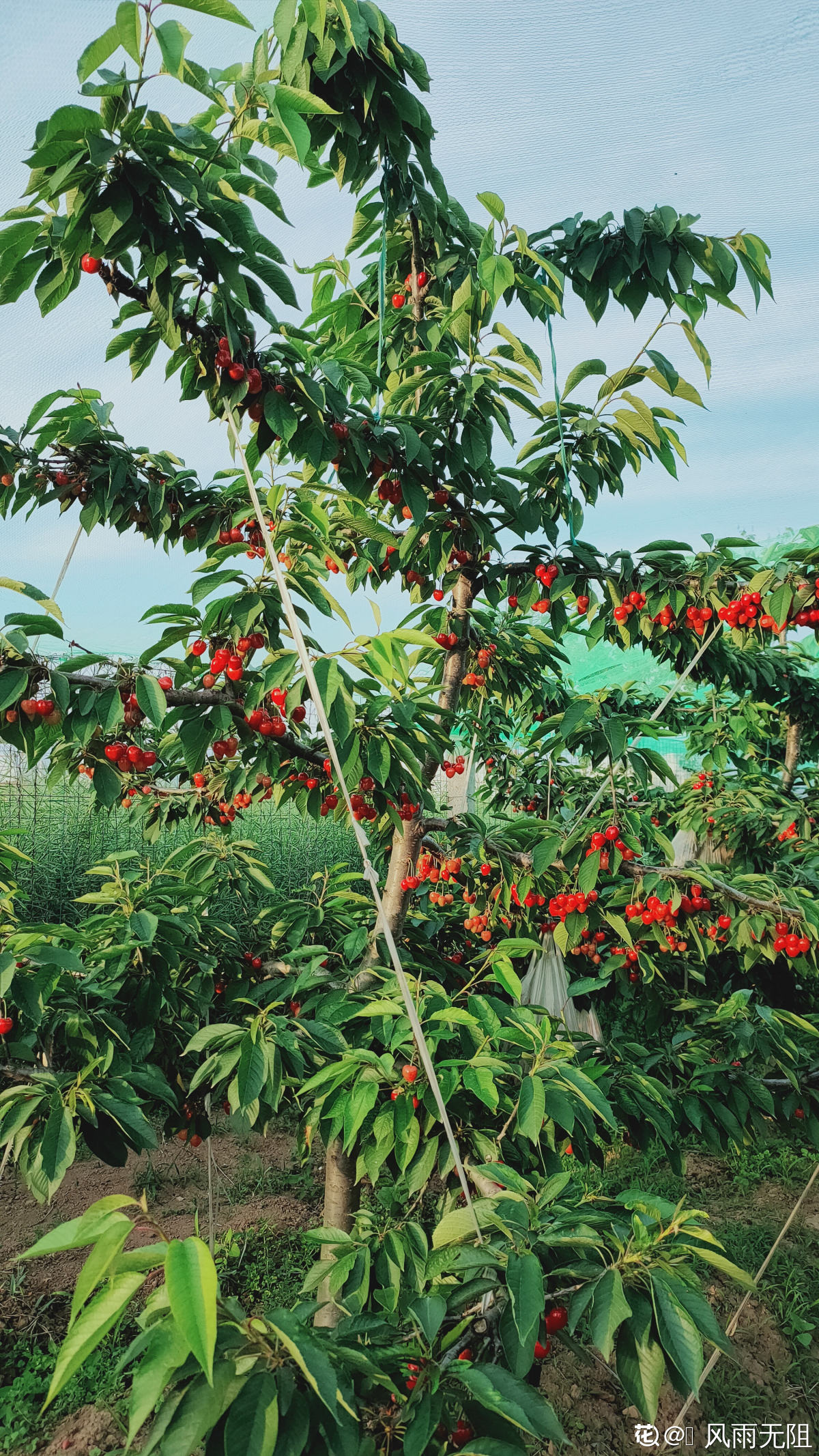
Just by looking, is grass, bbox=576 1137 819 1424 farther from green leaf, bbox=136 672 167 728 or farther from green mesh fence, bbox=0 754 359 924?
green mesh fence, bbox=0 754 359 924

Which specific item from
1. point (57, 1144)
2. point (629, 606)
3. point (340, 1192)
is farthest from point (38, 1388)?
point (629, 606)

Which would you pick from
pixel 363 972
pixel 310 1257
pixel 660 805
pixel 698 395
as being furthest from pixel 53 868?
A: pixel 698 395

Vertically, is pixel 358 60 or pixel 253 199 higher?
pixel 358 60

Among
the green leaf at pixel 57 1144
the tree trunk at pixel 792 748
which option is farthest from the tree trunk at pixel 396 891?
the tree trunk at pixel 792 748

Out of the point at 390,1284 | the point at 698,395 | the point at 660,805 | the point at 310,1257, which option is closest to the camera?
the point at 390,1284

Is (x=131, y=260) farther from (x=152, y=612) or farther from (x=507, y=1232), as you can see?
(x=507, y=1232)

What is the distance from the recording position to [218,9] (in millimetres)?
793

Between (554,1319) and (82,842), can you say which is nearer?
(554,1319)

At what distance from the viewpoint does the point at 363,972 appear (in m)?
1.64

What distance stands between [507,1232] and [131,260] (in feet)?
3.62

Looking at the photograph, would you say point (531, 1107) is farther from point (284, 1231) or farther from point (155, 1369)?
point (284, 1231)

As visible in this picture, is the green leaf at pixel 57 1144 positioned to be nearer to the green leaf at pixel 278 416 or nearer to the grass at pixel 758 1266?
the grass at pixel 758 1266

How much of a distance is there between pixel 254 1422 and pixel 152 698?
0.74m

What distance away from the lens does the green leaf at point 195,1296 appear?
1.57ft
